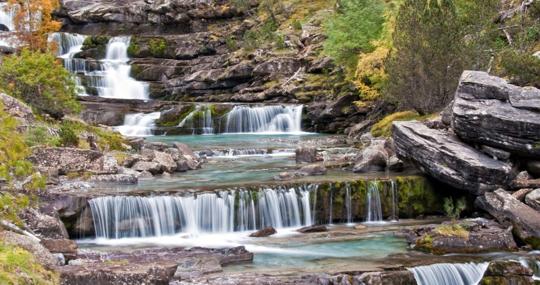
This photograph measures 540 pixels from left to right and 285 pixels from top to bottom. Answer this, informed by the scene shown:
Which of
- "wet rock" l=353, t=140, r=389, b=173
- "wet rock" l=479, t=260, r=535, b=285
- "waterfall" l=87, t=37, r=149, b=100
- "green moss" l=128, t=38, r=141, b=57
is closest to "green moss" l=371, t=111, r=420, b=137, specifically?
"wet rock" l=353, t=140, r=389, b=173

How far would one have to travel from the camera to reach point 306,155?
29609 millimetres

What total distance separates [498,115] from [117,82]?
44171mm

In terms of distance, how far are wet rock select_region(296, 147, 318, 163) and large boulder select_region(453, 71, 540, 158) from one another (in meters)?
9.19

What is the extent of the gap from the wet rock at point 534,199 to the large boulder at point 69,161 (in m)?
15.1

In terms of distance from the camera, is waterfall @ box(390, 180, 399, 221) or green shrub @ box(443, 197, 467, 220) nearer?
green shrub @ box(443, 197, 467, 220)

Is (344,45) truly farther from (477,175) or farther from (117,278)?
(117,278)

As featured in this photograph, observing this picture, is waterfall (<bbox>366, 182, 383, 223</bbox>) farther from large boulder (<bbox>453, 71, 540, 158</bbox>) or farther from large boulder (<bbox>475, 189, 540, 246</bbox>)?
large boulder (<bbox>453, 71, 540, 158</bbox>)

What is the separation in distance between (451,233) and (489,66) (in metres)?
17.0

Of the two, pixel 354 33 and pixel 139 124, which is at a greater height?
pixel 354 33

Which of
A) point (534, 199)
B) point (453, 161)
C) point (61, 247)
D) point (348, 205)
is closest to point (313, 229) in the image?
point (348, 205)

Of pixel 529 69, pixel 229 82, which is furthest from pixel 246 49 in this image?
pixel 529 69

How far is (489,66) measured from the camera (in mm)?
32250

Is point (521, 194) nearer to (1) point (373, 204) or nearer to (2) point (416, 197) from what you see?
(2) point (416, 197)

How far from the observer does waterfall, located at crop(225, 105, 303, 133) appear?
156ft
